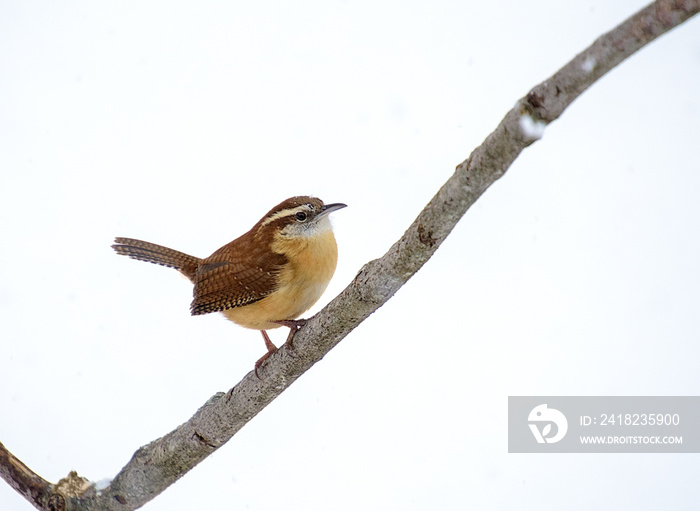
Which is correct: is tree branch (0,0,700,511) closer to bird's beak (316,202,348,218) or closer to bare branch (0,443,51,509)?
bare branch (0,443,51,509)

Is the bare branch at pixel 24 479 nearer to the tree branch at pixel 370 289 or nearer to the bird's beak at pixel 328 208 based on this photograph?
the tree branch at pixel 370 289

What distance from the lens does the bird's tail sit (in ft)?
16.2

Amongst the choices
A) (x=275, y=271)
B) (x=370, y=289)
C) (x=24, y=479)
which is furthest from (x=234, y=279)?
(x=24, y=479)

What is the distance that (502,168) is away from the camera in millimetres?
2576

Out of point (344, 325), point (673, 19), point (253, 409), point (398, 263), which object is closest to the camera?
point (673, 19)

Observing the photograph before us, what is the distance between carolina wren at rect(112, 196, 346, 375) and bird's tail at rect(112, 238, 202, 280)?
1.44 ft

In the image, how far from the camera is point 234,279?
167 inches

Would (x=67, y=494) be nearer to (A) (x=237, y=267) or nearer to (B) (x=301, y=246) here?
(A) (x=237, y=267)

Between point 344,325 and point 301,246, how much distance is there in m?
0.90

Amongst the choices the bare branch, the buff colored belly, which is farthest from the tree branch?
the buff colored belly

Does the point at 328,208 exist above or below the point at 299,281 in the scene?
above

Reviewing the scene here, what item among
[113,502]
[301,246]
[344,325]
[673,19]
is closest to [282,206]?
[301,246]

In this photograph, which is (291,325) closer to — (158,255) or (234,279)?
(234,279)

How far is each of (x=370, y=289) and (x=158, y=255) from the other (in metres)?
2.49
